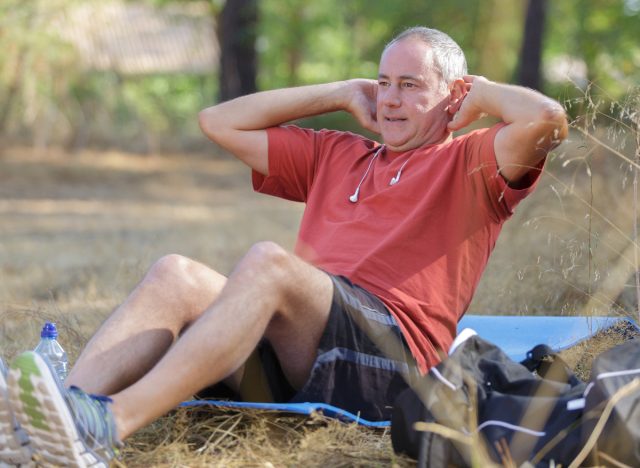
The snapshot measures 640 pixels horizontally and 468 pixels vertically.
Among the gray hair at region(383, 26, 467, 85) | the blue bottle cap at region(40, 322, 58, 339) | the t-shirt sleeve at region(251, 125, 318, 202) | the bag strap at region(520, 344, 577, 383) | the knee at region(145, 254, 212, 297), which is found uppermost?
the gray hair at region(383, 26, 467, 85)

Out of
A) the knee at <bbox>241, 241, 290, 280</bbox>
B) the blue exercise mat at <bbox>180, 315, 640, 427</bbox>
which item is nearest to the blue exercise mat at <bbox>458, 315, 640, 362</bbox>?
the blue exercise mat at <bbox>180, 315, 640, 427</bbox>

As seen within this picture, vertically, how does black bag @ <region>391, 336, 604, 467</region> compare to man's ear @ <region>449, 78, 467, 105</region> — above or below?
below

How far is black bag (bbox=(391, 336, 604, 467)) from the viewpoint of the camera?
8.64ft

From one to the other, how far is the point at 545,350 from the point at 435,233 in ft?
1.71

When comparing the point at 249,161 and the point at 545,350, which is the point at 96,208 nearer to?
the point at 249,161

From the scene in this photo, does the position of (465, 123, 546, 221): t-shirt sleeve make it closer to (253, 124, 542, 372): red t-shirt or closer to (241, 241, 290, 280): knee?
(253, 124, 542, 372): red t-shirt

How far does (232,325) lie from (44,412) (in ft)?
1.80

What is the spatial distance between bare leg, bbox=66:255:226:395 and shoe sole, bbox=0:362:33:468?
0.85 feet

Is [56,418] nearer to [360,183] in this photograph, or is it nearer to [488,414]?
[488,414]

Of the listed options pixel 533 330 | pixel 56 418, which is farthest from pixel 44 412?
pixel 533 330

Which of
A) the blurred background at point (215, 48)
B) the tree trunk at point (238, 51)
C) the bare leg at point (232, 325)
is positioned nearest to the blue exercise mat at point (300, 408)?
the bare leg at point (232, 325)

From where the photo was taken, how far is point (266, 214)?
36.0 feet

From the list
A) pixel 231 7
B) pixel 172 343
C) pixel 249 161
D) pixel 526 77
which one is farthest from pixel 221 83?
pixel 172 343

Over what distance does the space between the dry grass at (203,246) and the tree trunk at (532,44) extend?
13.4ft
